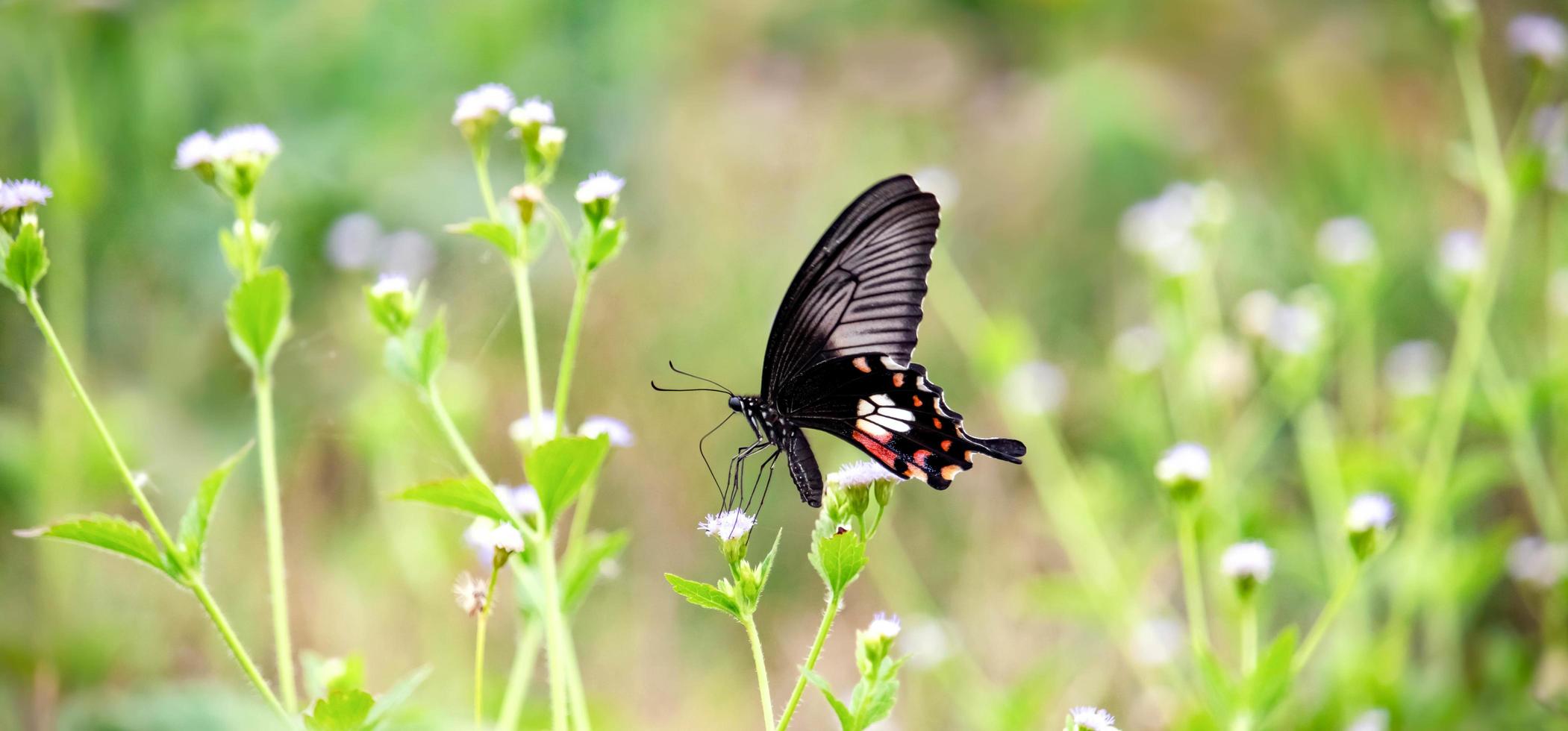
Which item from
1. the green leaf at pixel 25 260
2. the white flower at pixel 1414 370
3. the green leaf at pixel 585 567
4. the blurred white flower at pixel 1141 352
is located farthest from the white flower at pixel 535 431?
the white flower at pixel 1414 370

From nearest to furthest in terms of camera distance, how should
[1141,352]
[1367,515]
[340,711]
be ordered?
[340,711], [1367,515], [1141,352]

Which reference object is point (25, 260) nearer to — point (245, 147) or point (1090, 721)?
point (245, 147)

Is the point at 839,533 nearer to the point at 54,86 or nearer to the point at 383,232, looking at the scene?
the point at 54,86

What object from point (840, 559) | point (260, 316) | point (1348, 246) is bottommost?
point (840, 559)

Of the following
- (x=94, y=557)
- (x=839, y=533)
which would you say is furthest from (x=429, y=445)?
A: (x=94, y=557)

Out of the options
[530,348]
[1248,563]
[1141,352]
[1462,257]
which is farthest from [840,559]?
[1462,257]

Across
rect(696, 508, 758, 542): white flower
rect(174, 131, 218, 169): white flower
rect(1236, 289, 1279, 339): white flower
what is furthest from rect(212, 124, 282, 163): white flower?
rect(1236, 289, 1279, 339): white flower

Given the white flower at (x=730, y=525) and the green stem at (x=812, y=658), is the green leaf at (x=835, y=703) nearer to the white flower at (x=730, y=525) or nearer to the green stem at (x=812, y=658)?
the green stem at (x=812, y=658)
